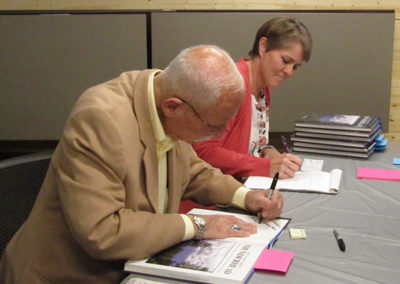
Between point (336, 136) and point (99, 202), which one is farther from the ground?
point (99, 202)

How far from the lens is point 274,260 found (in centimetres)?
111

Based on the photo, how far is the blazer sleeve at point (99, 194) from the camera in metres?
1.02

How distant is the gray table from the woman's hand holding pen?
0.20 feet

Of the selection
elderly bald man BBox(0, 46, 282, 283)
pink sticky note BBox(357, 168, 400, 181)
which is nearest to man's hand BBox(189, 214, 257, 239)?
elderly bald man BBox(0, 46, 282, 283)

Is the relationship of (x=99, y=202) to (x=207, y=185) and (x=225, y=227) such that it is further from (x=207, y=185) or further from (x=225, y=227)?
(x=207, y=185)

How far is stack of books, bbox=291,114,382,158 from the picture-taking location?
226 cm

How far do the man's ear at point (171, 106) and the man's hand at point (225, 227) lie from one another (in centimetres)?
29

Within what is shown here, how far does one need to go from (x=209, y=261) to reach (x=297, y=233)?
1.07 feet

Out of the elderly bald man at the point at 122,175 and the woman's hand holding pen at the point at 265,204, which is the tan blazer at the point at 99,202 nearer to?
the elderly bald man at the point at 122,175

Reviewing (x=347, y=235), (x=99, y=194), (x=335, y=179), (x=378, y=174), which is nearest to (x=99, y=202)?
(x=99, y=194)

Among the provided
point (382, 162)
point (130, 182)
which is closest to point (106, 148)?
point (130, 182)

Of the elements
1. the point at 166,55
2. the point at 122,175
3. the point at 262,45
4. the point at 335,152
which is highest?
the point at 262,45

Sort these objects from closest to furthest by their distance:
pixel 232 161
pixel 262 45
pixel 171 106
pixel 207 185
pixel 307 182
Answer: pixel 171 106
pixel 207 185
pixel 307 182
pixel 232 161
pixel 262 45

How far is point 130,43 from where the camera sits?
343cm
